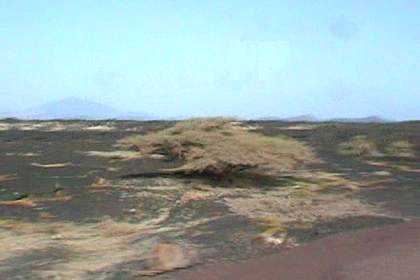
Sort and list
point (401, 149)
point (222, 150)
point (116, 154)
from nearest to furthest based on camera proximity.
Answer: point (222, 150) → point (116, 154) → point (401, 149)

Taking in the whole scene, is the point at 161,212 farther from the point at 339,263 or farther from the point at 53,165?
the point at 53,165

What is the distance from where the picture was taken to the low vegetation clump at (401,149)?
24719 mm

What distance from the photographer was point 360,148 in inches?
1011

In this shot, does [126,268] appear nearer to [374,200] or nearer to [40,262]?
[40,262]

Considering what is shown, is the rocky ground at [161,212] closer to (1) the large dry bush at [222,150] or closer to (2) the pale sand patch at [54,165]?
(2) the pale sand patch at [54,165]

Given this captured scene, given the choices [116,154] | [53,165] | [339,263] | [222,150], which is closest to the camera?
[339,263]

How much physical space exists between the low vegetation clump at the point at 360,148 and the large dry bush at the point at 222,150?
5255 mm

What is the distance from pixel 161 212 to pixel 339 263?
511 centimetres

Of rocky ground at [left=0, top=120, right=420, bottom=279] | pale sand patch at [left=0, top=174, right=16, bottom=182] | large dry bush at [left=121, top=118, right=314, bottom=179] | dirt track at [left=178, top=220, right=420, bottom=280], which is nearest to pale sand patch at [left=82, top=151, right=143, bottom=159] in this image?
rocky ground at [left=0, top=120, right=420, bottom=279]

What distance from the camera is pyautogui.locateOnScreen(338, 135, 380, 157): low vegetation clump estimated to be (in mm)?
24953

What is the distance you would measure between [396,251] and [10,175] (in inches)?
463

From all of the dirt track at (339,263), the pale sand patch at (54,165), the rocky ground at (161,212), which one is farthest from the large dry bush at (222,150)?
the dirt track at (339,263)

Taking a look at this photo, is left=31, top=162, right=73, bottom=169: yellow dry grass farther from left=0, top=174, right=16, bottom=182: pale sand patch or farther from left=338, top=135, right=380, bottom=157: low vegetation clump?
left=338, top=135, right=380, bottom=157: low vegetation clump

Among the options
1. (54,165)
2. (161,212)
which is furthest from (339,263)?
(54,165)
